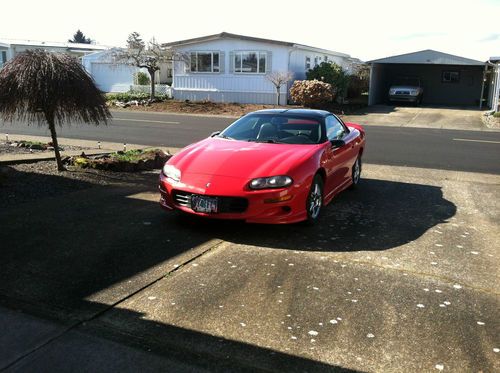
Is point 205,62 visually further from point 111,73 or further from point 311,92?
point 111,73

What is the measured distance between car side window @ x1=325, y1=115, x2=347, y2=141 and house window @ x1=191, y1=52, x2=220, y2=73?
24.2 m

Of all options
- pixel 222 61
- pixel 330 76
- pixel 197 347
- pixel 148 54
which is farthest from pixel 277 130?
pixel 148 54

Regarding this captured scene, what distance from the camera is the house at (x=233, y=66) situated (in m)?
29.5

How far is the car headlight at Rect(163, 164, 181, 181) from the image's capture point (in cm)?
600

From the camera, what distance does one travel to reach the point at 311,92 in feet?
86.7

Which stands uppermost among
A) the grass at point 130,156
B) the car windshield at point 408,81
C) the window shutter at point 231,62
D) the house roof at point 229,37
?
the house roof at point 229,37

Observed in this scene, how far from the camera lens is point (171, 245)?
5336 mm

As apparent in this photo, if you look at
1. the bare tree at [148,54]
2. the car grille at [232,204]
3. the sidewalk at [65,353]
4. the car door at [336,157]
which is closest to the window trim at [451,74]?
the bare tree at [148,54]

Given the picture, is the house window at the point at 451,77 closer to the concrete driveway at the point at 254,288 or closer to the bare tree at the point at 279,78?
the bare tree at the point at 279,78

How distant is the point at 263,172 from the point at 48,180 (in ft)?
13.8

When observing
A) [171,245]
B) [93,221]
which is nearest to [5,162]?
[93,221]

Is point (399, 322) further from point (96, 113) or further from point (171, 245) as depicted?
point (96, 113)

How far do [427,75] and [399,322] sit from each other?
36.8m

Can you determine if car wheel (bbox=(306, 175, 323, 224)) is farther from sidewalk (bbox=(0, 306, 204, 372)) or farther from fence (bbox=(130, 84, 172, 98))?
fence (bbox=(130, 84, 172, 98))
